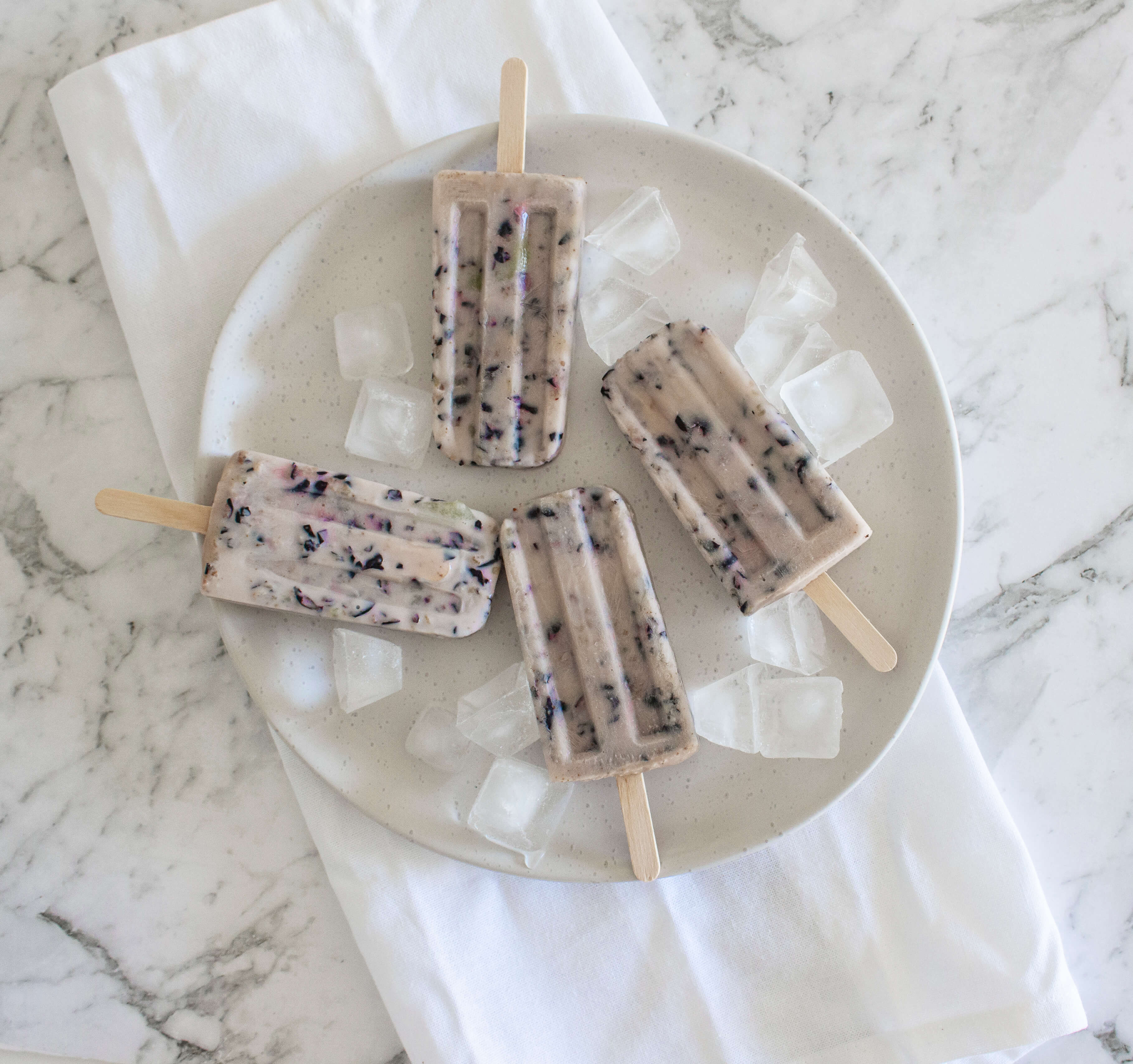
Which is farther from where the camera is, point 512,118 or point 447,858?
point 447,858

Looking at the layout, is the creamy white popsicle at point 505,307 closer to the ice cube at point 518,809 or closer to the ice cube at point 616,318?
the ice cube at point 616,318

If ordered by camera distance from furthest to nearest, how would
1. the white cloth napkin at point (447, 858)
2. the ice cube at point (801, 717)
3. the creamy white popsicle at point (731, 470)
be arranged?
the white cloth napkin at point (447, 858) → the ice cube at point (801, 717) → the creamy white popsicle at point (731, 470)

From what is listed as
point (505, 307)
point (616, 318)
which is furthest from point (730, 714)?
point (505, 307)

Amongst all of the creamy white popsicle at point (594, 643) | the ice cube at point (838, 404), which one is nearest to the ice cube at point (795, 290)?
the ice cube at point (838, 404)

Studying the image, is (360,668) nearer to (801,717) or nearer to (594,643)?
(594,643)

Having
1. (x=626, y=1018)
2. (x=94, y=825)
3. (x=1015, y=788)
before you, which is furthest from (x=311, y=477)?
(x=1015, y=788)

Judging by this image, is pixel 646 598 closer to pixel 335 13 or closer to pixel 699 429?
pixel 699 429
